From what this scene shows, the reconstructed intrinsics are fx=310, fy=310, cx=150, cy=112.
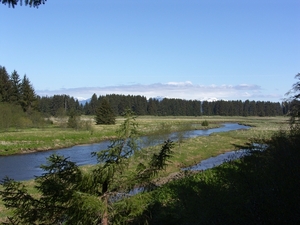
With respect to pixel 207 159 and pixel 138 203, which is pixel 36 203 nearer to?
pixel 138 203

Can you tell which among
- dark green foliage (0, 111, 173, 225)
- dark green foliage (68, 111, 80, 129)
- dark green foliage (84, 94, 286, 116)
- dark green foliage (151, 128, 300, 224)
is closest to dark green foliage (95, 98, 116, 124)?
dark green foliage (68, 111, 80, 129)

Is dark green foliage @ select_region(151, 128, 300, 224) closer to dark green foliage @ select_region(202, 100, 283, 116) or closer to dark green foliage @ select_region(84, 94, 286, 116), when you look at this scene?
dark green foliage @ select_region(84, 94, 286, 116)

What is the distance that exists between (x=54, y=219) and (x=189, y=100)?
467 ft

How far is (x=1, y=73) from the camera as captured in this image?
63.0 meters

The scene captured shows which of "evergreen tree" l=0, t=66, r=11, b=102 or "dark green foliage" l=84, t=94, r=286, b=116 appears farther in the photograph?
"dark green foliage" l=84, t=94, r=286, b=116

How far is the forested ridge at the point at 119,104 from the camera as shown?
63.4 metres

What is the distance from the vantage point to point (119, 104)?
9619cm

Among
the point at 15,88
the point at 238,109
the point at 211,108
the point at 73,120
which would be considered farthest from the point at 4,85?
the point at 238,109

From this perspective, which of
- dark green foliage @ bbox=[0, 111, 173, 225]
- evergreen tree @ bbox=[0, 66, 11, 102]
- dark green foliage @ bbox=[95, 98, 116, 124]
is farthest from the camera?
dark green foliage @ bbox=[95, 98, 116, 124]

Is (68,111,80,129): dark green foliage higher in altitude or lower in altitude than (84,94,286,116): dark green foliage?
lower

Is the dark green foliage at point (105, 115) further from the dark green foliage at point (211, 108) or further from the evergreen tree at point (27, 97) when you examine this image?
the dark green foliage at point (211, 108)

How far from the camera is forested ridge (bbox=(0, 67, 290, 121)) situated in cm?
6341

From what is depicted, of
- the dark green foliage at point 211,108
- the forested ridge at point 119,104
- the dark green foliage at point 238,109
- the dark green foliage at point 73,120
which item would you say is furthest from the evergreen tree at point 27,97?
the dark green foliage at point 238,109

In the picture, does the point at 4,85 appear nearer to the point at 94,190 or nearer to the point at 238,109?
the point at 94,190
